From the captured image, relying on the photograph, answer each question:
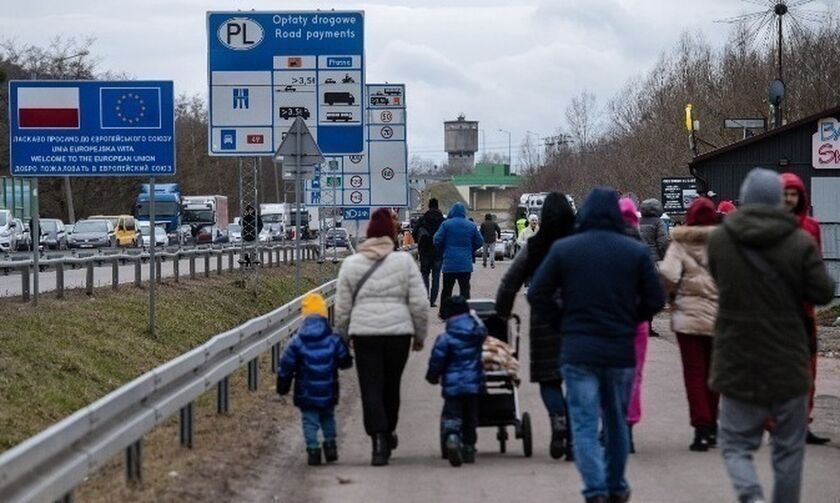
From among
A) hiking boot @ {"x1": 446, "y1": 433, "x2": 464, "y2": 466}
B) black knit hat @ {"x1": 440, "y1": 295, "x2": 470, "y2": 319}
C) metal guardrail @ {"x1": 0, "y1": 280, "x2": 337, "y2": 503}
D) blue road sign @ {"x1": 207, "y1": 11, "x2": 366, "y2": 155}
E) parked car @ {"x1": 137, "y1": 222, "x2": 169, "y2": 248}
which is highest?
blue road sign @ {"x1": 207, "y1": 11, "x2": 366, "y2": 155}

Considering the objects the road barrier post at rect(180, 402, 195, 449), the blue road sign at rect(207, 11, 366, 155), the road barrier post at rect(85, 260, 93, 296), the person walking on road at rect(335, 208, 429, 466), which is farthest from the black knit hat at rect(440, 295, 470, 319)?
the blue road sign at rect(207, 11, 366, 155)

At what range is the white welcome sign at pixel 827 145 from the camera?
36.5 m

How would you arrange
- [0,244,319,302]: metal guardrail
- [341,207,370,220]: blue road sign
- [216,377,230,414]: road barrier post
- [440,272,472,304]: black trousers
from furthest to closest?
1. [341,207,370,220]: blue road sign
2. [440,272,472,304]: black trousers
3. [0,244,319,302]: metal guardrail
4. [216,377,230,414]: road barrier post

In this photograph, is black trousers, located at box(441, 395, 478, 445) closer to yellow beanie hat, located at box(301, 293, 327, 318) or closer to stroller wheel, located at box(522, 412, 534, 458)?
stroller wheel, located at box(522, 412, 534, 458)

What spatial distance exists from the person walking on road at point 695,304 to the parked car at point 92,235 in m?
51.9

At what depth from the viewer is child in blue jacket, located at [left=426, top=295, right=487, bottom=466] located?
36.9 ft

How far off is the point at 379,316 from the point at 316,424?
0.88 metres

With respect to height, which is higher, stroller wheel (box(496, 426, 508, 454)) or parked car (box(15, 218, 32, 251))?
stroller wheel (box(496, 426, 508, 454))

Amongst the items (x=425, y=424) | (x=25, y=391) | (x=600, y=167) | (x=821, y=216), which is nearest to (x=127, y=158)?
(x=25, y=391)

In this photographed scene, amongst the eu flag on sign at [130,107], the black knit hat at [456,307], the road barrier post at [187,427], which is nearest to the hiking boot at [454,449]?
the black knit hat at [456,307]

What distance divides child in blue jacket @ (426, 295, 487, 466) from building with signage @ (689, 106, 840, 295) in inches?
800

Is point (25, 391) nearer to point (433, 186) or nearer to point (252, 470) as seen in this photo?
point (252, 470)

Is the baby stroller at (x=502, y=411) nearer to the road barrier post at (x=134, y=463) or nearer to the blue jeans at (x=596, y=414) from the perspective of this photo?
the road barrier post at (x=134, y=463)

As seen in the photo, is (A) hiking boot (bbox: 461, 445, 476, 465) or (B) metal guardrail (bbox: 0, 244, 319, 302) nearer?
(A) hiking boot (bbox: 461, 445, 476, 465)
